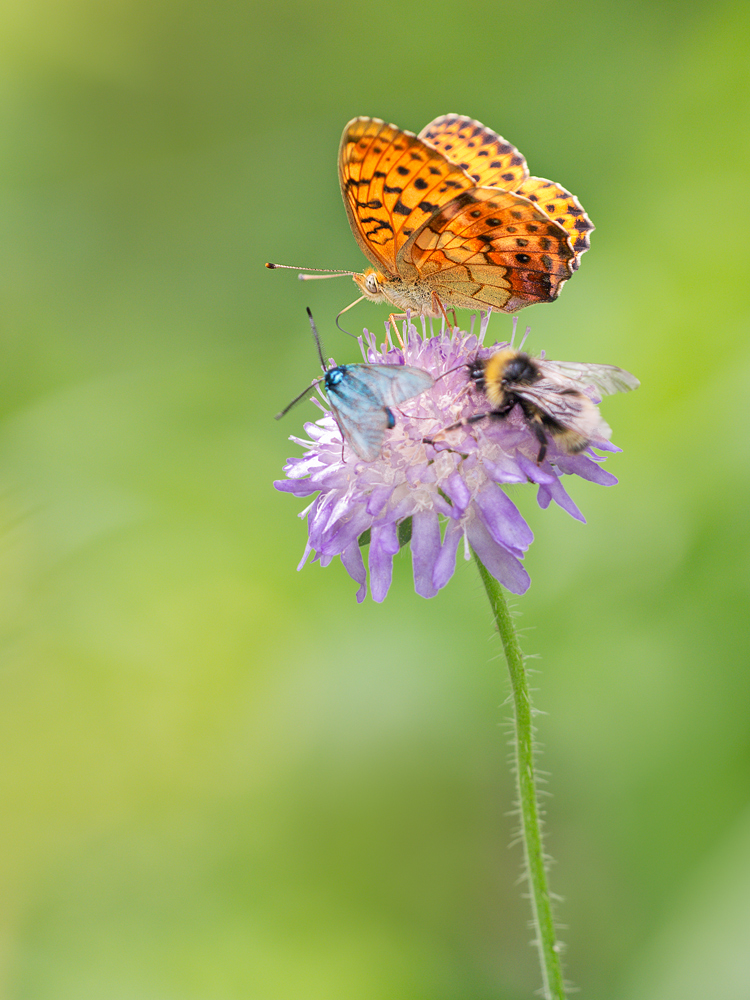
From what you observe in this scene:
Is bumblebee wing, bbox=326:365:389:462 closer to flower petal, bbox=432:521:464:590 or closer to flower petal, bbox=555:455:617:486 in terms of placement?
flower petal, bbox=432:521:464:590

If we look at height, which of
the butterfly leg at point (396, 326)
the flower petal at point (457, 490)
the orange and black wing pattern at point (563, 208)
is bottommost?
the flower petal at point (457, 490)

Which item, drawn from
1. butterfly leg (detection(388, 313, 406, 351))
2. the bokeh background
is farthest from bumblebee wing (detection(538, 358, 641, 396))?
the bokeh background

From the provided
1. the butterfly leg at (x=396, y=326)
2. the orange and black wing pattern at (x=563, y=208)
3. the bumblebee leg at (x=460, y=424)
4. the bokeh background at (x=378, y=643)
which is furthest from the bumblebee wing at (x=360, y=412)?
the bokeh background at (x=378, y=643)

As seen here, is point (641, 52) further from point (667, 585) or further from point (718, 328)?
point (667, 585)

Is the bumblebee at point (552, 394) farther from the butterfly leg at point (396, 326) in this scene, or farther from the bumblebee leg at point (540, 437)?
the butterfly leg at point (396, 326)

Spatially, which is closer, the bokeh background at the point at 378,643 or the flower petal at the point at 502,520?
the flower petal at the point at 502,520

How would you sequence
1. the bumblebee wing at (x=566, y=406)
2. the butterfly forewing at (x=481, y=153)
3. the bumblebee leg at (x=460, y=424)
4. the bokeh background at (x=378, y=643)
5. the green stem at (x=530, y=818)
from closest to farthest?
the green stem at (x=530, y=818), the bumblebee wing at (x=566, y=406), the bumblebee leg at (x=460, y=424), the butterfly forewing at (x=481, y=153), the bokeh background at (x=378, y=643)
